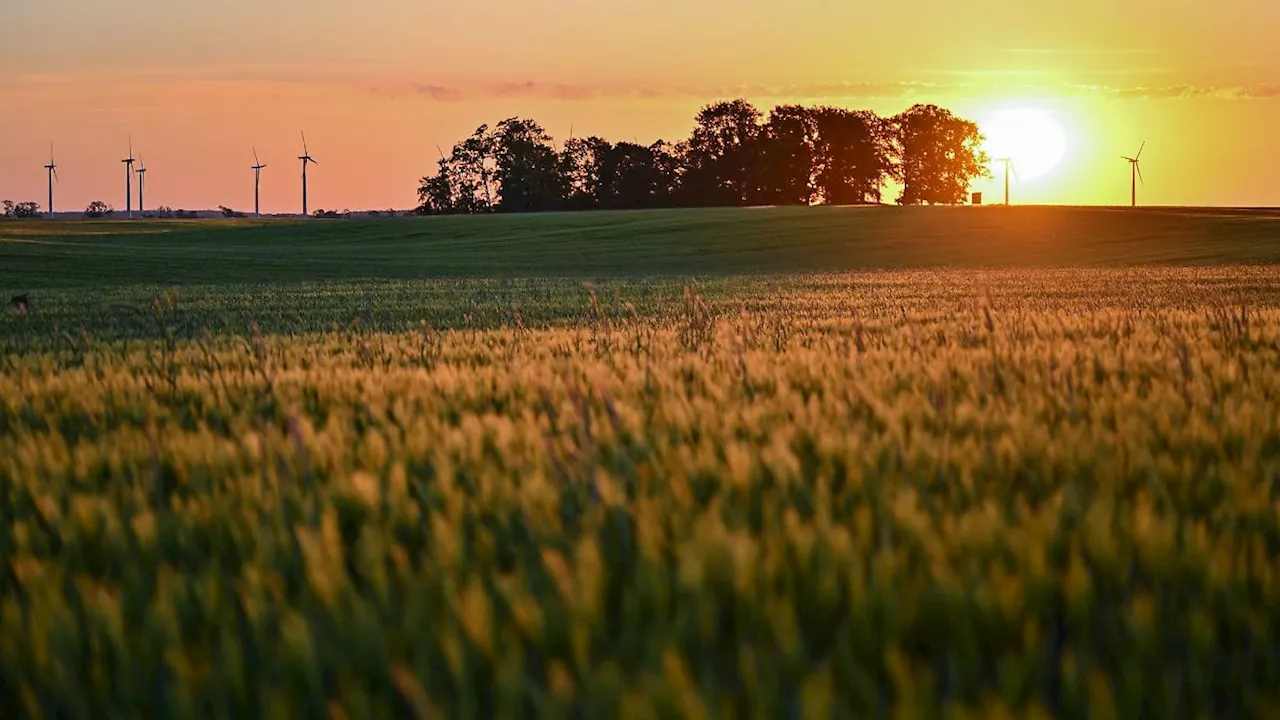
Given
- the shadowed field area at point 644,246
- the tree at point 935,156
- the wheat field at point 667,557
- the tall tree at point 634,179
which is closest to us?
the wheat field at point 667,557

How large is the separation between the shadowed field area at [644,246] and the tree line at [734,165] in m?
36.1

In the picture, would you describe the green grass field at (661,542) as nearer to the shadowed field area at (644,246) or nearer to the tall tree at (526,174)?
the shadowed field area at (644,246)

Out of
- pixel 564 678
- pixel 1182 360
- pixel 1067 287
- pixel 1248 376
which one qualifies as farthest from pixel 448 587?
pixel 1067 287

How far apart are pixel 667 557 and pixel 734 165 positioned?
133001 millimetres

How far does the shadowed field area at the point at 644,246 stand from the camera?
152 feet

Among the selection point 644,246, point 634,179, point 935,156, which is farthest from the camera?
point 935,156

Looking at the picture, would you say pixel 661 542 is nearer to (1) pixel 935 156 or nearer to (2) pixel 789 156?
(2) pixel 789 156

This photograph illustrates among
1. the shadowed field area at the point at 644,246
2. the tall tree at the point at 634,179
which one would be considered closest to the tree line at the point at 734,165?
the tall tree at the point at 634,179

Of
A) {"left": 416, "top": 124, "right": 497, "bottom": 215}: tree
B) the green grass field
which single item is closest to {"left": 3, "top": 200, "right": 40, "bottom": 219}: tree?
{"left": 416, "top": 124, "right": 497, "bottom": 215}: tree

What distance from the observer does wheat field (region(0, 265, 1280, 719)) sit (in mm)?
1892

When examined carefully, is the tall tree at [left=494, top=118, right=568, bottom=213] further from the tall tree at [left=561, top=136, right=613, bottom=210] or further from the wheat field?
the wheat field

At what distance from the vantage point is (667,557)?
2.44 m

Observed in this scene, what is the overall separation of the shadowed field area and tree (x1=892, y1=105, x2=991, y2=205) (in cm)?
5229

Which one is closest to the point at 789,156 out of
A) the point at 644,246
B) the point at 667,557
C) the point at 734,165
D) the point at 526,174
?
the point at 734,165
